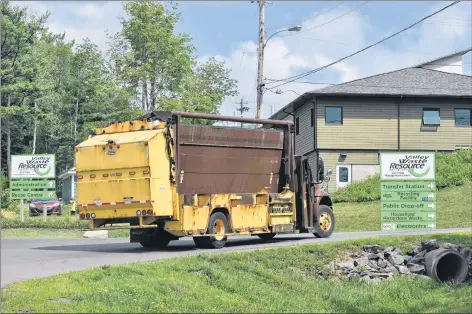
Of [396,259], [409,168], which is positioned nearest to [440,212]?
[409,168]

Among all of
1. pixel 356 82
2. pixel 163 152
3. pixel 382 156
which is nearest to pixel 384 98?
pixel 356 82

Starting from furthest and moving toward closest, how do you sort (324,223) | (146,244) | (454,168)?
(454,168) < (324,223) < (146,244)

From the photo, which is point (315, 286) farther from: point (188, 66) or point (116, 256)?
point (188, 66)

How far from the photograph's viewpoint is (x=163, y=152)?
59.6 ft

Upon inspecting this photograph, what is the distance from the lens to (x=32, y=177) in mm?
32219

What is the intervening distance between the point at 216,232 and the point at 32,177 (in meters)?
15.2

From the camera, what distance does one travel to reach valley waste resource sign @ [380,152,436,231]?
23266mm

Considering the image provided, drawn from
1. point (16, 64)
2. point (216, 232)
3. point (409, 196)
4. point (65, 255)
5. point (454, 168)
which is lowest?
point (65, 255)

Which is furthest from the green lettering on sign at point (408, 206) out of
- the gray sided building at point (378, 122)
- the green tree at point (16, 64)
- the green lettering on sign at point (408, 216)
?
the green tree at point (16, 64)

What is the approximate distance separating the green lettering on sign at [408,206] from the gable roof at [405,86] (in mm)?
22298

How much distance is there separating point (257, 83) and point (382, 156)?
12613 mm

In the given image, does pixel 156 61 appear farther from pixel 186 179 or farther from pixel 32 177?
pixel 186 179

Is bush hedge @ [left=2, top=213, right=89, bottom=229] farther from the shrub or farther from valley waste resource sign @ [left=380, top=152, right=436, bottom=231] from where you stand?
the shrub

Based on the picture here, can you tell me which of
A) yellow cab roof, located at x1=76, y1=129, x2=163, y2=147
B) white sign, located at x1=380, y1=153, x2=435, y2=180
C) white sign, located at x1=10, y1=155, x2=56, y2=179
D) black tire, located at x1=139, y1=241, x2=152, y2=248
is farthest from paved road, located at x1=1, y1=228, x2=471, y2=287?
white sign, located at x1=10, y1=155, x2=56, y2=179
